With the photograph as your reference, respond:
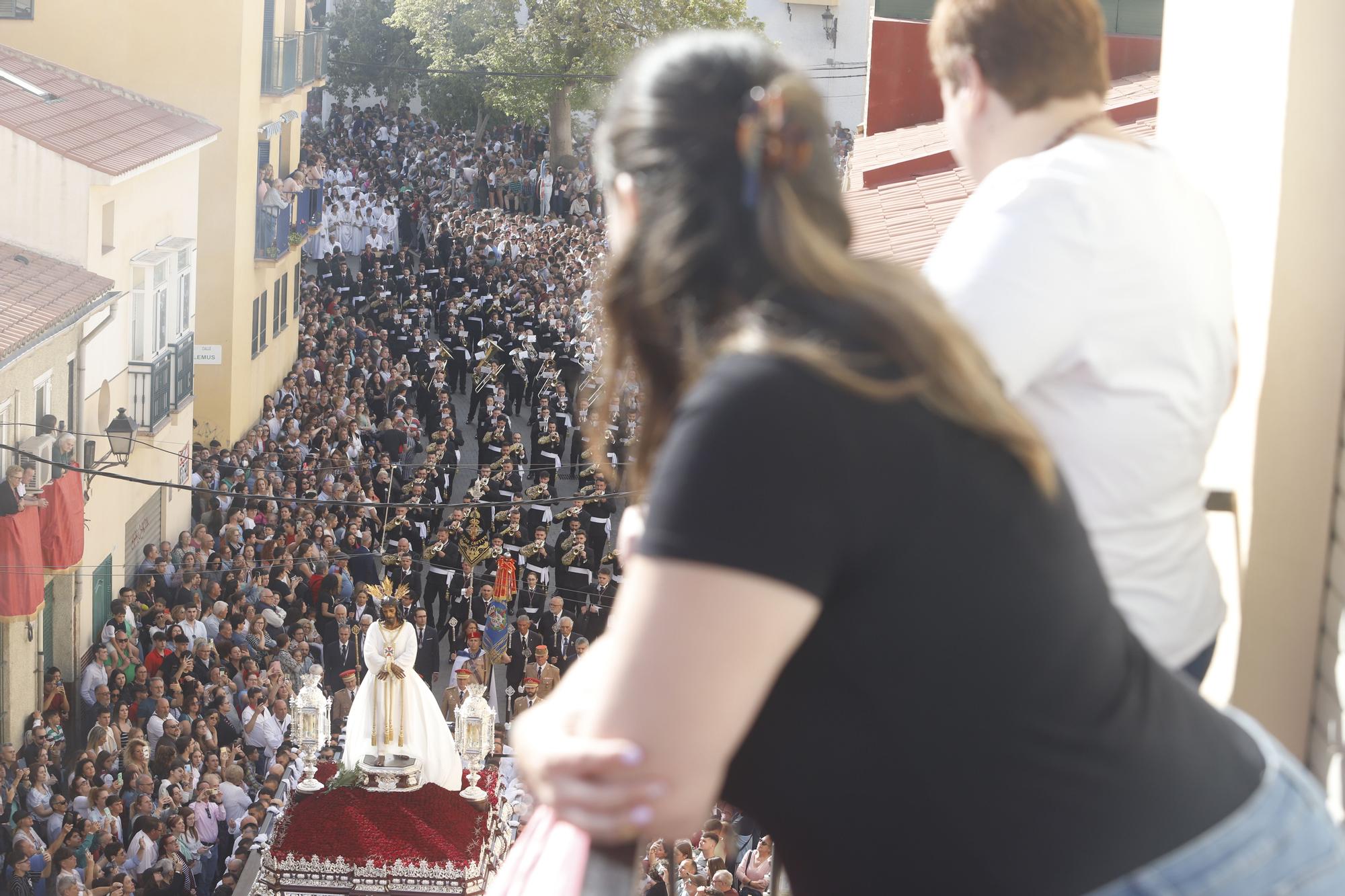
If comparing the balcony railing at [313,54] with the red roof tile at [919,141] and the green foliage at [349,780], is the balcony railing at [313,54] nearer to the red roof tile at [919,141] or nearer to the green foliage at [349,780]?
the red roof tile at [919,141]

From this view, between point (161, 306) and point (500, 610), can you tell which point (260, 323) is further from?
point (500, 610)

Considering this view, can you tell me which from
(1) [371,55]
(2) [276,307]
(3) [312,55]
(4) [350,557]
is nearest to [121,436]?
(4) [350,557]

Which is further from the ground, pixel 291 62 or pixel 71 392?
pixel 291 62

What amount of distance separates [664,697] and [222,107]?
25001 millimetres

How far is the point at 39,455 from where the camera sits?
16781 millimetres

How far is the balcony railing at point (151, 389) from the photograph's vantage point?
20578mm

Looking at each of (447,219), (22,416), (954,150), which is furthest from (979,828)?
(447,219)

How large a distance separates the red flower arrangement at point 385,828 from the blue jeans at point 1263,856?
385 inches

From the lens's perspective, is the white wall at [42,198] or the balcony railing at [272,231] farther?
the balcony railing at [272,231]

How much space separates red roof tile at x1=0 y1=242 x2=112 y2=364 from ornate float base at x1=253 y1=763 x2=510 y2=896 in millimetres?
5703

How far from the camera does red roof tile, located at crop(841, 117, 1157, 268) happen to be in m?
8.37

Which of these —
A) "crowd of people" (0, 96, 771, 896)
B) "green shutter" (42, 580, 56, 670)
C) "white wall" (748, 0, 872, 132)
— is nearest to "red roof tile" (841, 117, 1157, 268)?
"crowd of people" (0, 96, 771, 896)

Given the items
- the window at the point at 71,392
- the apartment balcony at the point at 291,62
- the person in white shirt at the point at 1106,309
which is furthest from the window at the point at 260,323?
the person in white shirt at the point at 1106,309

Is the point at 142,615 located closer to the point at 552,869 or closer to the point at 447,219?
the point at 552,869
